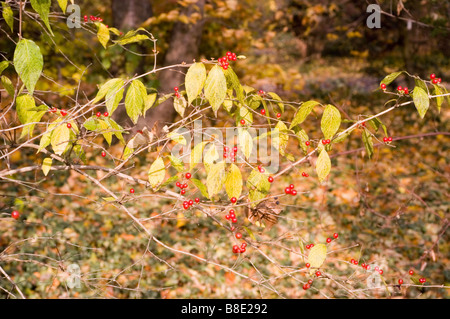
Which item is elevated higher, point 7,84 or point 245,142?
point 7,84

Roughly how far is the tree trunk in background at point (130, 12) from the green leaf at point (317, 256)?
590cm

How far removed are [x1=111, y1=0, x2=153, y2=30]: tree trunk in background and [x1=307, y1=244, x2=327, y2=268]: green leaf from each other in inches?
232

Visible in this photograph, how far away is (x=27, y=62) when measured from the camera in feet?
4.79

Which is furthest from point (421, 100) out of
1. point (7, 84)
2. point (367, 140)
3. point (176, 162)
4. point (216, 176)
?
point (7, 84)

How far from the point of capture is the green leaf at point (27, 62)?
1.45 meters

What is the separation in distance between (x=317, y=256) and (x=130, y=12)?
611 centimetres

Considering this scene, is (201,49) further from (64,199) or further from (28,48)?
(28,48)

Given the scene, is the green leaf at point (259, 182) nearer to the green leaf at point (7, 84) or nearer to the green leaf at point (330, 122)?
the green leaf at point (330, 122)

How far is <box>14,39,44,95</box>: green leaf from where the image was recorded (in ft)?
4.75

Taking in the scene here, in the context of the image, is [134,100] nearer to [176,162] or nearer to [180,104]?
[176,162]

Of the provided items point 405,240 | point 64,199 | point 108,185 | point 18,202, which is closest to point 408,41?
point 405,240

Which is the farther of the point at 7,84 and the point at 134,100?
the point at 7,84

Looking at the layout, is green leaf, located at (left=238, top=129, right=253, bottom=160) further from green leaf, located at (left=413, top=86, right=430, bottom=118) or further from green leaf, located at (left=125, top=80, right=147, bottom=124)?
green leaf, located at (left=413, top=86, right=430, bottom=118)

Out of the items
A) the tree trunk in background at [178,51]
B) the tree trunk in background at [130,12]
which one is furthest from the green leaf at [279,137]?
the tree trunk in background at [130,12]
